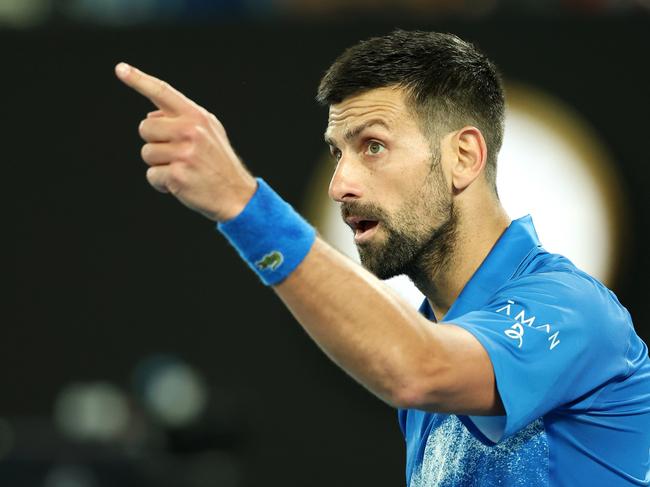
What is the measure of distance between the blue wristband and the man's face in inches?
32.8

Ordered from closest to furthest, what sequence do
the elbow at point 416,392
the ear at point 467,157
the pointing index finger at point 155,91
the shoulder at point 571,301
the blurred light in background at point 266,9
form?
the pointing index finger at point 155,91
the elbow at point 416,392
the shoulder at point 571,301
the ear at point 467,157
the blurred light in background at point 266,9

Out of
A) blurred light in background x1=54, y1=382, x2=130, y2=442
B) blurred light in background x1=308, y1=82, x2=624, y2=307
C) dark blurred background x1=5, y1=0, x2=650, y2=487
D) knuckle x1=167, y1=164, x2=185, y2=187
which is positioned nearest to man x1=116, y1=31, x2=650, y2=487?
knuckle x1=167, y1=164, x2=185, y2=187

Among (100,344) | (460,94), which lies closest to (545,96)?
(100,344)

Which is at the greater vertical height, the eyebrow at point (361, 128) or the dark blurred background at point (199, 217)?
the eyebrow at point (361, 128)

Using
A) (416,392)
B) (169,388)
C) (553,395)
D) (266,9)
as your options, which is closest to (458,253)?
(553,395)

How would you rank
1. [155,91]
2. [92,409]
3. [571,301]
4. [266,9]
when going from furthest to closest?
[266,9], [92,409], [571,301], [155,91]

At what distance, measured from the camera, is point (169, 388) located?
703 centimetres

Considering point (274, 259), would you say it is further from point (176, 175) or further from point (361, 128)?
point (361, 128)

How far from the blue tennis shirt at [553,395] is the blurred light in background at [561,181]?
3.79 metres

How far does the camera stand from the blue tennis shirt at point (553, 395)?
2656mm

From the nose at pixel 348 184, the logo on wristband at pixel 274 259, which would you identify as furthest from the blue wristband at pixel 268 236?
the nose at pixel 348 184

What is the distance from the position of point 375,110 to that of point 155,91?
1.08m

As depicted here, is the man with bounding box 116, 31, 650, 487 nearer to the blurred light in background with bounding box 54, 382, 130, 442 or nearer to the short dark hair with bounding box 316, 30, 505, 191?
the short dark hair with bounding box 316, 30, 505, 191

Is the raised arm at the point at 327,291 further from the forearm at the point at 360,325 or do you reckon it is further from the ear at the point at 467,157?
the ear at the point at 467,157
